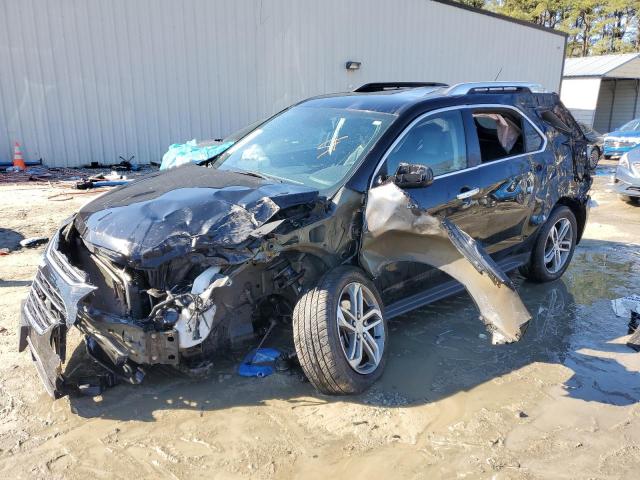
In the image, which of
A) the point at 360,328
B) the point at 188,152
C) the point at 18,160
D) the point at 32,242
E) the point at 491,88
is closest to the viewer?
the point at 360,328

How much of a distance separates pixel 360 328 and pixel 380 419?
580 millimetres

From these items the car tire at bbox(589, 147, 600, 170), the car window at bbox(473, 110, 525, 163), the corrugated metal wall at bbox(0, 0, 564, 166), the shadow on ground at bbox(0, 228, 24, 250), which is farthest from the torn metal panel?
the corrugated metal wall at bbox(0, 0, 564, 166)

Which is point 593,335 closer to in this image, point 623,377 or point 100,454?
point 623,377

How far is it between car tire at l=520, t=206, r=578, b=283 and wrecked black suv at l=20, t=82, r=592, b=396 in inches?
30.4

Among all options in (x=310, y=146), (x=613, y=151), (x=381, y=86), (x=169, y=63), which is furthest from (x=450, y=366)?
(x=613, y=151)

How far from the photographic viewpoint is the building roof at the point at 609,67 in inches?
1084

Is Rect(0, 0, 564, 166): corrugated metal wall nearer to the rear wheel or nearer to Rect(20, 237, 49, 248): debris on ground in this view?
Rect(20, 237, 49, 248): debris on ground

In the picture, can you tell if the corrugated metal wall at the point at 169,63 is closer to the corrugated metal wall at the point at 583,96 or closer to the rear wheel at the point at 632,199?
the rear wheel at the point at 632,199

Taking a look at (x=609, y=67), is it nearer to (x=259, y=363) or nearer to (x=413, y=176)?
(x=413, y=176)

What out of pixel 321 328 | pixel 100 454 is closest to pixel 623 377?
pixel 321 328

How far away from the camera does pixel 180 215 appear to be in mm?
3137

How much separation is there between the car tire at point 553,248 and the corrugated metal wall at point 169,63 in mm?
10212

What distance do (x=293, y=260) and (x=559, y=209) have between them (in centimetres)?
337

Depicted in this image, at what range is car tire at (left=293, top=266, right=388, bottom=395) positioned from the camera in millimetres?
3166
